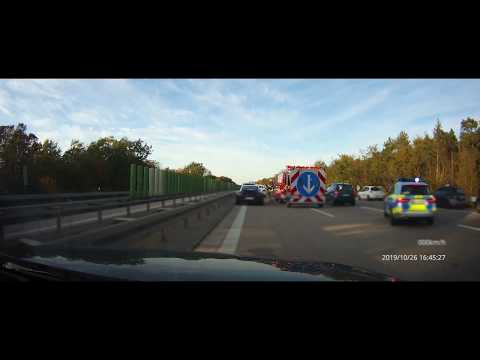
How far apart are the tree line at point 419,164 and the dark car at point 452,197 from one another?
5.28 ft

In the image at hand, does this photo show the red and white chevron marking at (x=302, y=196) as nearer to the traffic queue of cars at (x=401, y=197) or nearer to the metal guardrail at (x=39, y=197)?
the traffic queue of cars at (x=401, y=197)

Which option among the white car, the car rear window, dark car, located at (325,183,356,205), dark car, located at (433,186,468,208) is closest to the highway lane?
the car rear window

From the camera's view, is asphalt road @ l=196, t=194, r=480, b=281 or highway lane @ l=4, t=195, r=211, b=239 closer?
asphalt road @ l=196, t=194, r=480, b=281

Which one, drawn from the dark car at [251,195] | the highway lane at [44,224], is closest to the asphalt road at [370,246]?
the highway lane at [44,224]

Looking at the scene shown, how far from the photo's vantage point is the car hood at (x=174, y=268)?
295 centimetres

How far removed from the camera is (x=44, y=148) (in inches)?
707

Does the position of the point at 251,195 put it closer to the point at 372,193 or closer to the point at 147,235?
the point at 372,193

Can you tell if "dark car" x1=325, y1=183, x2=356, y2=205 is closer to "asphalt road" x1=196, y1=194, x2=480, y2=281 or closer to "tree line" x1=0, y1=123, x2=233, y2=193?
"asphalt road" x1=196, y1=194, x2=480, y2=281

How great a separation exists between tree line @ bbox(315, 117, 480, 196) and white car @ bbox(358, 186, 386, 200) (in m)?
0.67

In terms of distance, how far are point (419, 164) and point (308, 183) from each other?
13.2 meters

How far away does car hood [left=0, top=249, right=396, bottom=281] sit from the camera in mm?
2947

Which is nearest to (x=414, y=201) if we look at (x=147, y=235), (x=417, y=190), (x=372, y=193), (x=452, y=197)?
(x=417, y=190)
